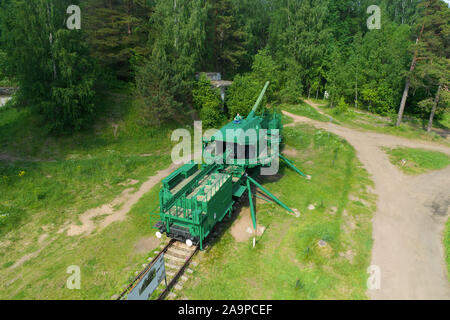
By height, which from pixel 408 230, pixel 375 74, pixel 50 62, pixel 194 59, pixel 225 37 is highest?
pixel 225 37

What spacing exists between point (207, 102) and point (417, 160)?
2089 centimetres

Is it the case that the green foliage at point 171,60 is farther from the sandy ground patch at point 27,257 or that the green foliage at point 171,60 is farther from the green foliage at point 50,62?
the sandy ground patch at point 27,257

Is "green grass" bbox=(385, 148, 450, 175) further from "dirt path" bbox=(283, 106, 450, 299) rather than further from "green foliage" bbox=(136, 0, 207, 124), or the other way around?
"green foliage" bbox=(136, 0, 207, 124)

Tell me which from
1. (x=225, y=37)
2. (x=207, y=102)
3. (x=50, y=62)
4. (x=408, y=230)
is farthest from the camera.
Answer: (x=225, y=37)

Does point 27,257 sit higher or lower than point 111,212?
lower

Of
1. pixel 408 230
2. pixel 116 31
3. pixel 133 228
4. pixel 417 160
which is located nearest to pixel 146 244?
pixel 133 228

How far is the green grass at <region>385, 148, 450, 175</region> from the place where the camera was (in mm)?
23312

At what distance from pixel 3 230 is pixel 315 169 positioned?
2104 cm

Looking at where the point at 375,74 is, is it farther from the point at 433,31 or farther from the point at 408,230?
the point at 408,230

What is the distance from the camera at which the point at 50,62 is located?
2395 cm

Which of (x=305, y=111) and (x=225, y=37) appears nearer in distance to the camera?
(x=305, y=111)

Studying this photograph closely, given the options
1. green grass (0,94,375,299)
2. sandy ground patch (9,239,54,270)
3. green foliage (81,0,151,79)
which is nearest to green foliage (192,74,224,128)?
green grass (0,94,375,299)

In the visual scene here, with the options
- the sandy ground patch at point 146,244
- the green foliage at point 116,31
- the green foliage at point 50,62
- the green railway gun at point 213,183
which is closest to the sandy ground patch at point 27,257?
the sandy ground patch at point 146,244
